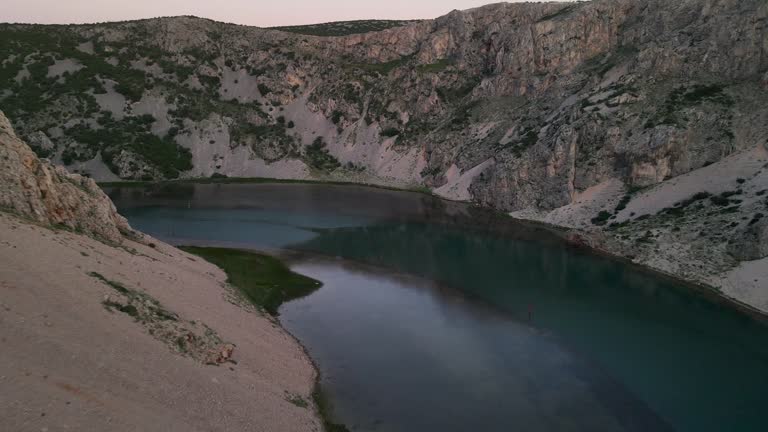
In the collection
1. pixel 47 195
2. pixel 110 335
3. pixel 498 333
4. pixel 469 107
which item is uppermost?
pixel 469 107

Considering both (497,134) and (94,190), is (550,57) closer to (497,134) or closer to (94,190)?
(497,134)

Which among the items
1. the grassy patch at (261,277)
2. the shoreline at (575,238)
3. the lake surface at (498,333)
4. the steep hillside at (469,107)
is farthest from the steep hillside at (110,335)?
the steep hillside at (469,107)

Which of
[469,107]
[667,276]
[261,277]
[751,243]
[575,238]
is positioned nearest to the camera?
[261,277]

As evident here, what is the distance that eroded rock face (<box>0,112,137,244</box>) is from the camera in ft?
108

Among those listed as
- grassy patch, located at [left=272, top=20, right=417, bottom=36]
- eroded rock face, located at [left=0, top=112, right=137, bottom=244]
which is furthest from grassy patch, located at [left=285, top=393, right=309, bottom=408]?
grassy patch, located at [left=272, top=20, right=417, bottom=36]

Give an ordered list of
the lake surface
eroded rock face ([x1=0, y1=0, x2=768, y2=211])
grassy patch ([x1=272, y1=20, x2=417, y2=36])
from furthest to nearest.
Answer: grassy patch ([x1=272, y1=20, x2=417, y2=36]), eroded rock face ([x1=0, y1=0, x2=768, y2=211]), the lake surface

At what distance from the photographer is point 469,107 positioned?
124m

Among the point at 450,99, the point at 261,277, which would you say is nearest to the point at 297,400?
the point at 261,277

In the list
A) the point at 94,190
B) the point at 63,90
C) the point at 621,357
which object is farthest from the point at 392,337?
the point at 63,90

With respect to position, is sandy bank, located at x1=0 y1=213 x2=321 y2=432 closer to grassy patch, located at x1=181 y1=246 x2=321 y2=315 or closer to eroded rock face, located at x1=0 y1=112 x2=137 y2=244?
eroded rock face, located at x1=0 y1=112 x2=137 y2=244

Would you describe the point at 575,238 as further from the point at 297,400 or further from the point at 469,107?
the point at 469,107

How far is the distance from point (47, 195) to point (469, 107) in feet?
329

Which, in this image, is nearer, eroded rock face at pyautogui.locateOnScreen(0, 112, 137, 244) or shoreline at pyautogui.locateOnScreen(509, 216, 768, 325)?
eroded rock face at pyautogui.locateOnScreen(0, 112, 137, 244)

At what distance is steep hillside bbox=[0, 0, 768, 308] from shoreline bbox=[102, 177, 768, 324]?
3.48 feet
